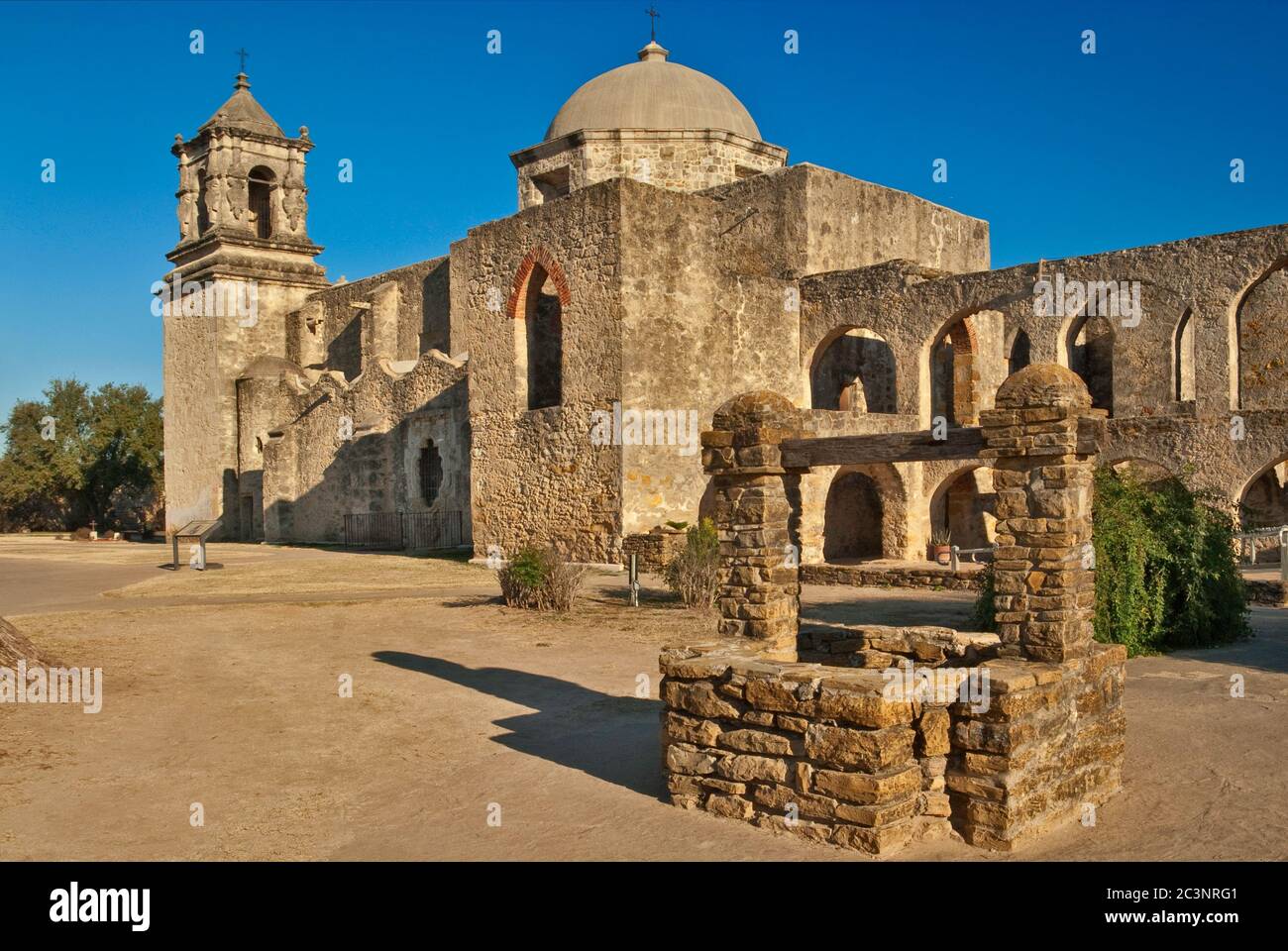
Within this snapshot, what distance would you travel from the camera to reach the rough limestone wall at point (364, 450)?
72.4 feet

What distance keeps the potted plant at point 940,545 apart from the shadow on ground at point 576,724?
10.8m

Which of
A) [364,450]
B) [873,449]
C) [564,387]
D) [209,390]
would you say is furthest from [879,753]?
[209,390]

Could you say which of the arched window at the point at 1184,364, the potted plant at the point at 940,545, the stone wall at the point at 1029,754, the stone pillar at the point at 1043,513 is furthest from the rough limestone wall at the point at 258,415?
the stone wall at the point at 1029,754

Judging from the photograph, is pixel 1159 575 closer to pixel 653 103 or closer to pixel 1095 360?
pixel 1095 360

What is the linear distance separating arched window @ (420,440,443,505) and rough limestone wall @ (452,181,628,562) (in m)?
3.11

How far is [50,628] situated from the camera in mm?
A: 11328

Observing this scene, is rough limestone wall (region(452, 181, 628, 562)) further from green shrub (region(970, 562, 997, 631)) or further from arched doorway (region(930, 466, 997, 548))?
green shrub (region(970, 562, 997, 631))

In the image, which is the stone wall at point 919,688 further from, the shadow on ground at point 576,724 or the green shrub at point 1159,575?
the green shrub at point 1159,575

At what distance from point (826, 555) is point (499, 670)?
39.5ft

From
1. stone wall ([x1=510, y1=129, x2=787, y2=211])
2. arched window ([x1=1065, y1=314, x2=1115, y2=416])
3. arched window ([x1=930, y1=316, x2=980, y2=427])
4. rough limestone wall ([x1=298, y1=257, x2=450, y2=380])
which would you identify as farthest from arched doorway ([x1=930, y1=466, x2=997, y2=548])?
rough limestone wall ([x1=298, y1=257, x2=450, y2=380])

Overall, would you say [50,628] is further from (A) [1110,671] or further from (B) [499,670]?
(A) [1110,671]

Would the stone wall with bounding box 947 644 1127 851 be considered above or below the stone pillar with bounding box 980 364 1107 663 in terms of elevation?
below

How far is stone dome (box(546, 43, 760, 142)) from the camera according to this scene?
77.2 feet

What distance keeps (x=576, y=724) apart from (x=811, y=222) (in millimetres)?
14017
